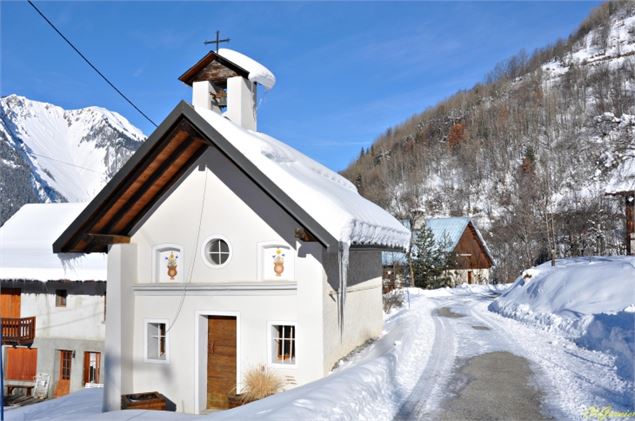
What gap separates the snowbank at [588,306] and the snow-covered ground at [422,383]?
279 mm

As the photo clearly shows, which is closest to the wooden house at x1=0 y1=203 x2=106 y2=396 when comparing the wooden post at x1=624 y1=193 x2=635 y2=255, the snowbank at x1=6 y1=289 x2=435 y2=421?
the snowbank at x1=6 y1=289 x2=435 y2=421

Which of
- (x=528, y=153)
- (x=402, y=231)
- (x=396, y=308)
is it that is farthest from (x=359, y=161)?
(x=402, y=231)

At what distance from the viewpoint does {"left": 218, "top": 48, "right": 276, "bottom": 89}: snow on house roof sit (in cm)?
1323

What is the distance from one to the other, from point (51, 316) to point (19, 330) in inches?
52.7

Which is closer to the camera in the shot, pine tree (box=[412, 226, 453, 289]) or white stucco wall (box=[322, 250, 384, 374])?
white stucco wall (box=[322, 250, 384, 374])

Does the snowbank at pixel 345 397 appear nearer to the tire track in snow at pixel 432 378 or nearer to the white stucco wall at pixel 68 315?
the tire track in snow at pixel 432 378

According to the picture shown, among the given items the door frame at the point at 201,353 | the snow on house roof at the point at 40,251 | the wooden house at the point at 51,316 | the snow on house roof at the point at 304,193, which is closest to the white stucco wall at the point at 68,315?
the wooden house at the point at 51,316

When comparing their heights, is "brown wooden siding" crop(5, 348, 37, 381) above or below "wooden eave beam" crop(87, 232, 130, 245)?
below

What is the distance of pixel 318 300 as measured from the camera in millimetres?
10367

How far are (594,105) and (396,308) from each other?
80.9 m

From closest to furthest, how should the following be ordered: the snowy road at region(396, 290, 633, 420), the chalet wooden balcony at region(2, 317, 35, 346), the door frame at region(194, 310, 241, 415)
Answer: the snowy road at region(396, 290, 633, 420)
the door frame at region(194, 310, 241, 415)
the chalet wooden balcony at region(2, 317, 35, 346)

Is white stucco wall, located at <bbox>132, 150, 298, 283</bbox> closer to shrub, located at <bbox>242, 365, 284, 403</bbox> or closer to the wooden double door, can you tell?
the wooden double door

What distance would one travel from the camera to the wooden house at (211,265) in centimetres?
1048

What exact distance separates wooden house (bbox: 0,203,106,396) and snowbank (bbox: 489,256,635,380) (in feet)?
56.9
